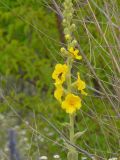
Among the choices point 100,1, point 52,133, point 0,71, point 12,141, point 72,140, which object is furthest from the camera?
point 0,71

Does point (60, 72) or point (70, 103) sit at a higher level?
point (60, 72)

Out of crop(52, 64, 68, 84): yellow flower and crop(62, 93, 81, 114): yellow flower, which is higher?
crop(52, 64, 68, 84): yellow flower

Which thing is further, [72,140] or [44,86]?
[44,86]

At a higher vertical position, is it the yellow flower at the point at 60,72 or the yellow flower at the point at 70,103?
the yellow flower at the point at 60,72

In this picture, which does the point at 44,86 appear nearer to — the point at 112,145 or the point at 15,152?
the point at 112,145

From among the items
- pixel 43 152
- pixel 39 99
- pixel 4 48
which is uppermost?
pixel 4 48

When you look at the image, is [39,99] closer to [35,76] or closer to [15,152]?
[35,76]

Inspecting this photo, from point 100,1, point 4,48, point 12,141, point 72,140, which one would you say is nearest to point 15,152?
point 12,141

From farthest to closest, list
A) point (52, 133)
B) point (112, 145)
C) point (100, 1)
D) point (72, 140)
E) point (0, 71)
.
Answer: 1. point (0, 71)
2. point (52, 133)
3. point (112, 145)
4. point (100, 1)
5. point (72, 140)

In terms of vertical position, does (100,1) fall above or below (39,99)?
above
